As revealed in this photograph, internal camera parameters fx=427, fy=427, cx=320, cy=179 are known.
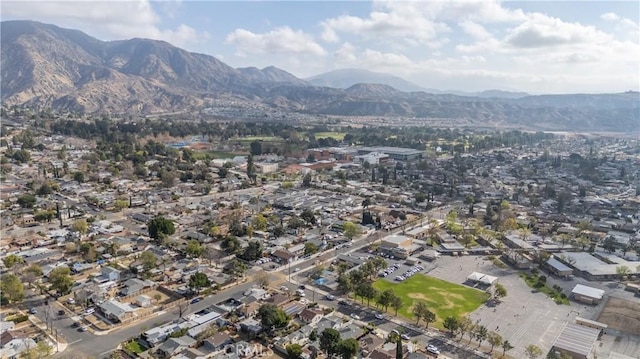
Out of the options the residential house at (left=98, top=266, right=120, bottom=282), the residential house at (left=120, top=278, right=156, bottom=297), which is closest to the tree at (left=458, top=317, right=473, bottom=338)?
the residential house at (left=120, top=278, right=156, bottom=297)

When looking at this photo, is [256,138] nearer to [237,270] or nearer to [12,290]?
[237,270]

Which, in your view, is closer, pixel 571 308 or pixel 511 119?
pixel 571 308

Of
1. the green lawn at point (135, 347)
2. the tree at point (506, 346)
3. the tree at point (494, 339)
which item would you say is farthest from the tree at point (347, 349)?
the green lawn at point (135, 347)

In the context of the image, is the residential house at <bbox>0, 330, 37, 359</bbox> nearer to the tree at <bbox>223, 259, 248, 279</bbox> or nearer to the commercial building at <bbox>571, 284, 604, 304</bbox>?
the tree at <bbox>223, 259, 248, 279</bbox>

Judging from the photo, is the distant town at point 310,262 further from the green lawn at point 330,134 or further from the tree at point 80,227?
the green lawn at point 330,134

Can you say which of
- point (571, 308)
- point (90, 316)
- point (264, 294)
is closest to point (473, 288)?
point (571, 308)

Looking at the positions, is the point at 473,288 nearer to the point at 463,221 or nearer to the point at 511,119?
the point at 463,221
